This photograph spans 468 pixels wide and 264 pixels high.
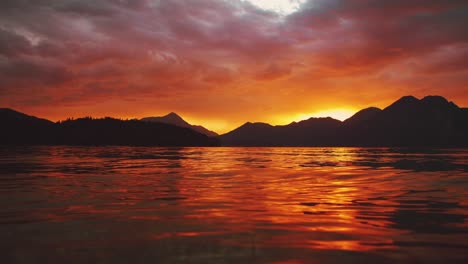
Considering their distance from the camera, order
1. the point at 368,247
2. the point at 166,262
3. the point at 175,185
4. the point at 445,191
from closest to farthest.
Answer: the point at 166,262 → the point at 368,247 → the point at 445,191 → the point at 175,185

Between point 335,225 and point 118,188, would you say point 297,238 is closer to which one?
point 335,225

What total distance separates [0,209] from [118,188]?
6897 millimetres

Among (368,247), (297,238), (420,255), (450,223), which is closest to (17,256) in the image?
(297,238)

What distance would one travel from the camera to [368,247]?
8508 mm

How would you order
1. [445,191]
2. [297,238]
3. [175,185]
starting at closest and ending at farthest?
[297,238]
[445,191]
[175,185]

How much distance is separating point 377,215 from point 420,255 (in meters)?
4.69

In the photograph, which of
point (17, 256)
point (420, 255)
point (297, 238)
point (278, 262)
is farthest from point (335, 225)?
point (17, 256)

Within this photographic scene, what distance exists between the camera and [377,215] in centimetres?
1247

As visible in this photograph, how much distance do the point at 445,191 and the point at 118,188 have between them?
689 inches

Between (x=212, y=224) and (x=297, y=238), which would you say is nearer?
(x=297, y=238)

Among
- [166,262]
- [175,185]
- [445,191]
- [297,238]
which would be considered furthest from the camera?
[175,185]

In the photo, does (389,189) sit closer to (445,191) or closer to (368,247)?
(445,191)

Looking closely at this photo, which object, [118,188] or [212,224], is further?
[118,188]

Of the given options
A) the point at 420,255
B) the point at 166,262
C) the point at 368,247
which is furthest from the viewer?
the point at 368,247
